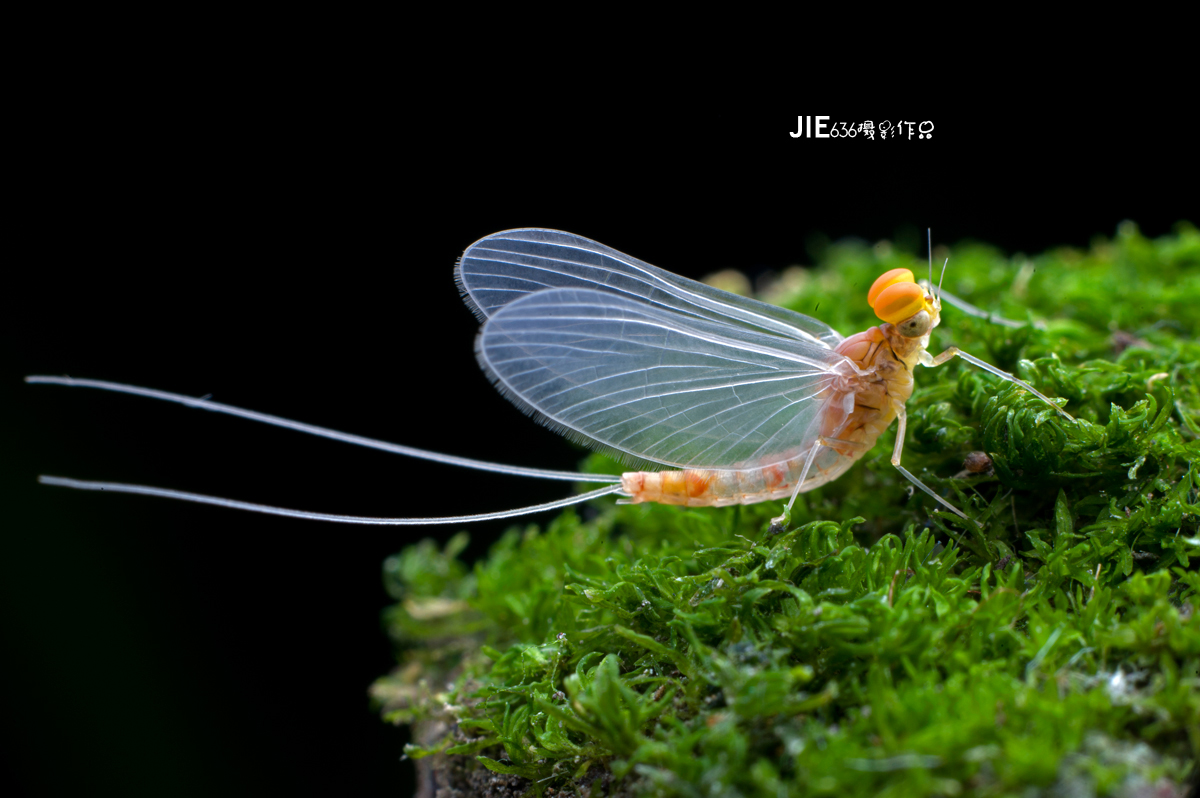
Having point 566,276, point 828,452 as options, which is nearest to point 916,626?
point 828,452

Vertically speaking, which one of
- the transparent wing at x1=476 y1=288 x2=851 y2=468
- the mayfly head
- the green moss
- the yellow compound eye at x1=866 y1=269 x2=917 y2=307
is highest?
the yellow compound eye at x1=866 y1=269 x2=917 y2=307

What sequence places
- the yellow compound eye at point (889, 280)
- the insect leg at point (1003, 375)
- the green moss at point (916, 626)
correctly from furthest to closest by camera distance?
1. the yellow compound eye at point (889, 280)
2. the insect leg at point (1003, 375)
3. the green moss at point (916, 626)

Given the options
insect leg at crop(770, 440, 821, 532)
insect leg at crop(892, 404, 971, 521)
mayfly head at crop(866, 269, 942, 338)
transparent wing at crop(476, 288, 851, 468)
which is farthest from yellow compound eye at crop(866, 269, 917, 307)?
insect leg at crop(770, 440, 821, 532)

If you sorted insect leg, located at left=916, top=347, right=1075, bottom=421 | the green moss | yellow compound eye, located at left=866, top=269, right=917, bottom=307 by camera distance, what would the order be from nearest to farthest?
the green moss, insect leg, located at left=916, top=347, right=1075, bottom=421, yellow compound eye, located at left=866, top=269, right=917, bottom=307

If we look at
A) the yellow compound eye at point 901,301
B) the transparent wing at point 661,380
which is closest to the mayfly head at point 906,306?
the yellow compound eye at point 901,301

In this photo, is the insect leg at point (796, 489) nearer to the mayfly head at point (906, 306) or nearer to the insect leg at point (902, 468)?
the insect leg at point (902, 468)

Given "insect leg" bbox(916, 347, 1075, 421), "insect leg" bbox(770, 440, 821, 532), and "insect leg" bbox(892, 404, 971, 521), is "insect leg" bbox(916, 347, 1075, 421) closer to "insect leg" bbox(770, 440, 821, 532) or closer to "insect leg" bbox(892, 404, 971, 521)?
"insect leg" bbox(892, 404, 971, 521)

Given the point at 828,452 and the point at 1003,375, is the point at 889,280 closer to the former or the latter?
the point at 1003,375

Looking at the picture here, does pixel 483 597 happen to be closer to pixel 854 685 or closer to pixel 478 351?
pixel 478 351
